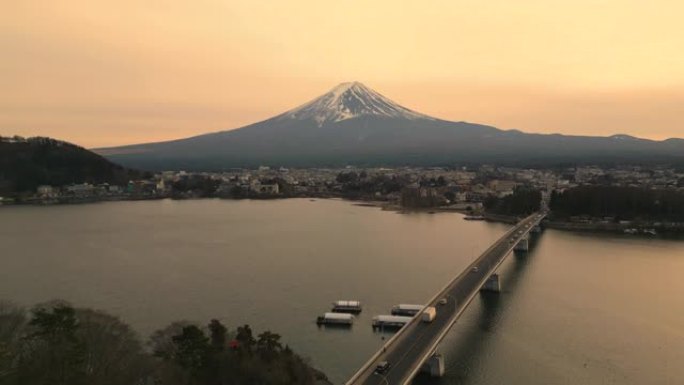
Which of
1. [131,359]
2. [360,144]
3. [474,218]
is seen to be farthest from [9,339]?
[360,144]

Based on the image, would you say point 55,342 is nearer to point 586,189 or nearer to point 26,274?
point 26,274

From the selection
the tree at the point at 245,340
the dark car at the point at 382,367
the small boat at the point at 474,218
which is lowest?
the small boat at the point at 474,218

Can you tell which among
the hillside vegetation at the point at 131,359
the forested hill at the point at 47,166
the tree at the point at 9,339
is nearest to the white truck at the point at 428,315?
the hillside vegetation at the point at 131,359

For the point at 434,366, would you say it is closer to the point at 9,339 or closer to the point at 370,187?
the point at 9,339

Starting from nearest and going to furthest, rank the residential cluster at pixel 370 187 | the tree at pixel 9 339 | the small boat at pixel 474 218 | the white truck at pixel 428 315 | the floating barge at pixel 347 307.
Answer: the tree at pixel 9 339, the white truck at pixel 428 315, the floating barge at pixel 347 307, the small boat at pixel 474 218, the residential cluster at pixel 370 187

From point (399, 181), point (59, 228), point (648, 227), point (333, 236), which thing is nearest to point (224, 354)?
point (333, 236)

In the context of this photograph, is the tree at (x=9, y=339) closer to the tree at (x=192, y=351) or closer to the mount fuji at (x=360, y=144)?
the tree at (x=192, y=351)

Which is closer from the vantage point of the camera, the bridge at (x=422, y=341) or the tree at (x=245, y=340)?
the bridge at (x=422, y=341)
